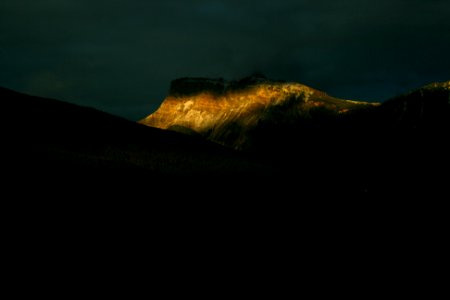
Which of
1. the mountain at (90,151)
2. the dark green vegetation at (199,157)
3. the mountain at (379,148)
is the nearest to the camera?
the mountain at (90,151)

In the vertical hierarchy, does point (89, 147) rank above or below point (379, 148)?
below

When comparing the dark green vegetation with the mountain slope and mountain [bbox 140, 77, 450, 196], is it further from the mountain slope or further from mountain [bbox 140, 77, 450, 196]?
mountain [bbox 140, 77, 450, 196]

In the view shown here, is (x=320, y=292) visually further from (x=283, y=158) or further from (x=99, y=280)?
(x=283, y=158)

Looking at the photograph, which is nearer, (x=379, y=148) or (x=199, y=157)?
(x=199, y=157)

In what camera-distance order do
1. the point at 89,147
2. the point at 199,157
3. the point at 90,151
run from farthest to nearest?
1. the point at 199,157
2. the point at 89,147
3. the point at 90,151

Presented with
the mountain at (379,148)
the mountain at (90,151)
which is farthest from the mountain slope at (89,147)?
the mountain at (379,148)

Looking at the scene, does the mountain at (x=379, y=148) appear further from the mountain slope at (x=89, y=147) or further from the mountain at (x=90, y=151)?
the mountain slope at (x=89, y=147)

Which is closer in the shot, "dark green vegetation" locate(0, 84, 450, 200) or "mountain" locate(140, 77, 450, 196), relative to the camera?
"dark green vegetation" locate(0, 84, 450, 200)

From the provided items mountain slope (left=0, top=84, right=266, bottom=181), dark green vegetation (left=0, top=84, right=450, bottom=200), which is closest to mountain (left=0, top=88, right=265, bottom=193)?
mountain slope (left=0, top=84, right=266, bottom=181)

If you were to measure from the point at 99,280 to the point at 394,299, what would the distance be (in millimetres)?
13030

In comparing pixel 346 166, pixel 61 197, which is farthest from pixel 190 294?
pixel 346 166

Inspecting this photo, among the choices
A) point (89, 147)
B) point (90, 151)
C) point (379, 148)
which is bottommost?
point (90, 151)

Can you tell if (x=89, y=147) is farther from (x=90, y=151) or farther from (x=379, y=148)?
(x=379, y=148)

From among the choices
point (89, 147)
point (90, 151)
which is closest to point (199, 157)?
point (89, 147)
